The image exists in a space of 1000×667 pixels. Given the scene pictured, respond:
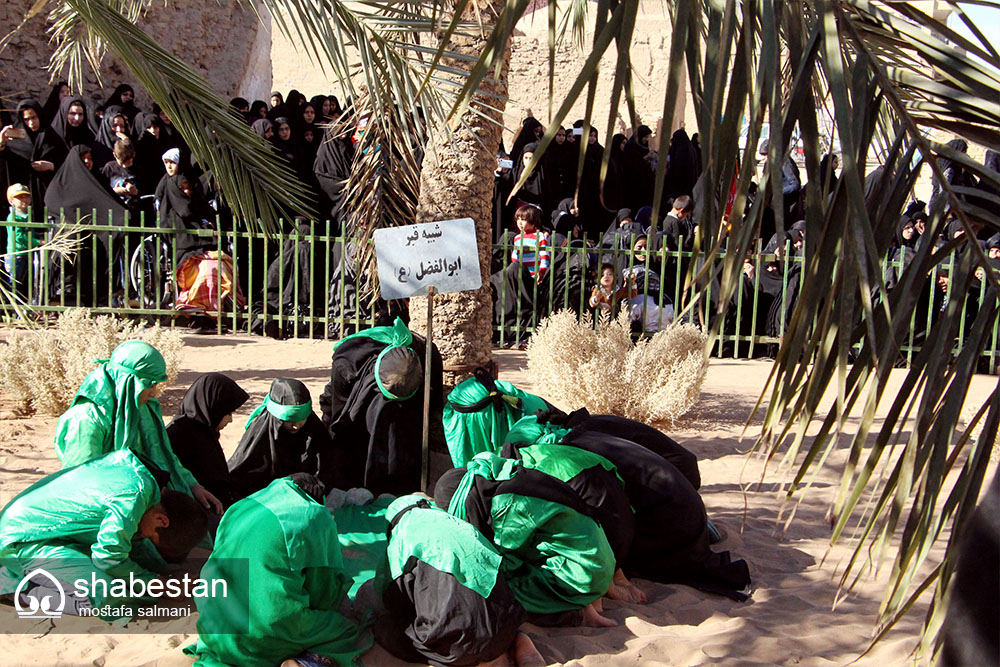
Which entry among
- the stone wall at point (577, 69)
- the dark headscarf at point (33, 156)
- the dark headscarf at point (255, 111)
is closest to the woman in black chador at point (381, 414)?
the dark headscarf at point (33, 156)

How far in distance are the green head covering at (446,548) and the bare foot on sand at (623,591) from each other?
2.37 ft

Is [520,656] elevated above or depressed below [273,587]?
below

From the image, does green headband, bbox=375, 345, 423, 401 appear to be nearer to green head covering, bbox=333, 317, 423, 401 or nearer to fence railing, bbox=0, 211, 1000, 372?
green head covering, bbox=333, 317, 423, 401

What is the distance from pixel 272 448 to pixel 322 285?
17.4 ft

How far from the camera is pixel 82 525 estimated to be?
10.8 ft

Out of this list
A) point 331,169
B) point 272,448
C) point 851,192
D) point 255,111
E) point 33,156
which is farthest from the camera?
point 255,111

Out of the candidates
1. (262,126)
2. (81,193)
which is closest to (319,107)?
(262,126)

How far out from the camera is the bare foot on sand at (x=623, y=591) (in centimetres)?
378

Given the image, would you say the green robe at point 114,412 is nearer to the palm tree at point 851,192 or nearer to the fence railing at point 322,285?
the palm tree at point 851,192

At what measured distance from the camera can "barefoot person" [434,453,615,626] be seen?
11.3ft

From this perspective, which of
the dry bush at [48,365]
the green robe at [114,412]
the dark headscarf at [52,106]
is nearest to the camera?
the green robe at [114,412]

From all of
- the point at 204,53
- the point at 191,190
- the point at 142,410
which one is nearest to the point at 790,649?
the point at 142,410

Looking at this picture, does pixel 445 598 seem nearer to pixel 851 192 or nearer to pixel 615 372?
pixel 851 192

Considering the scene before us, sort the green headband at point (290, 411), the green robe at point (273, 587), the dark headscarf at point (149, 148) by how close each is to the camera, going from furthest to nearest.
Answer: the dark headscarf at point (149, 148), the green headband at point (290, 411), the green robe at point (273, 587)
